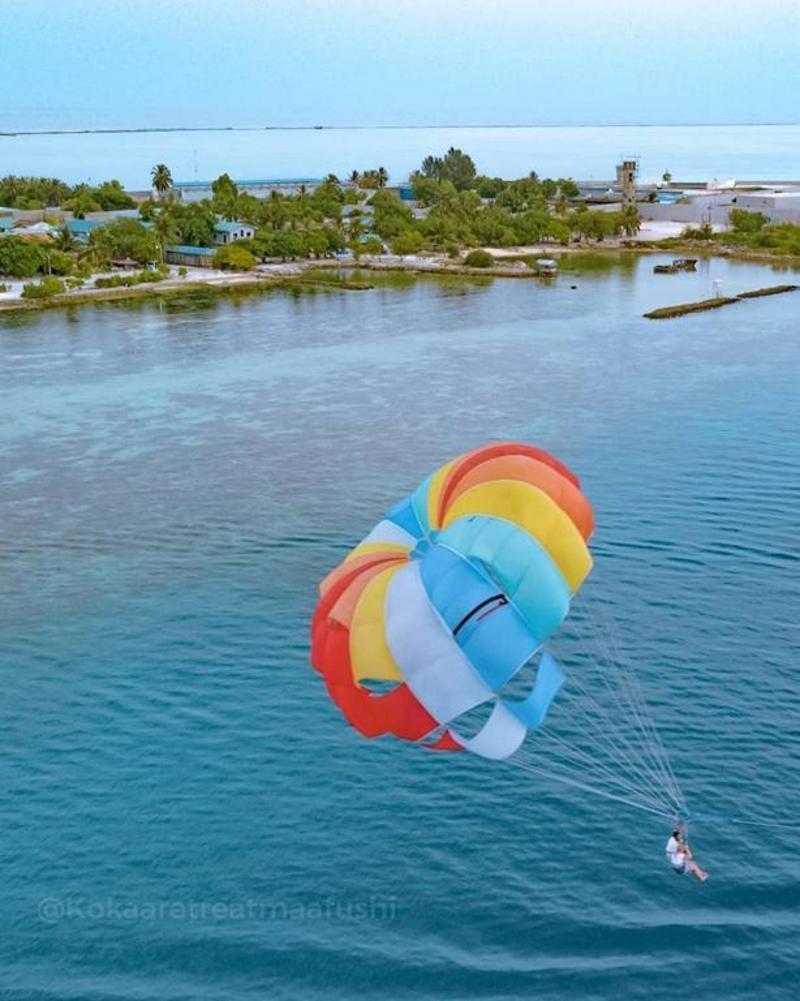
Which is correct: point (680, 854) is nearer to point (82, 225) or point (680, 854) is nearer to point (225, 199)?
point (82, 225)

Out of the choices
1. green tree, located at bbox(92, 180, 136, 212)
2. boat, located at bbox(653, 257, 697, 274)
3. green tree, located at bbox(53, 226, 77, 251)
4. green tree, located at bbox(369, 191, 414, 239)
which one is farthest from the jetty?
green tree, located at bbox(92, 180, 136, 212)

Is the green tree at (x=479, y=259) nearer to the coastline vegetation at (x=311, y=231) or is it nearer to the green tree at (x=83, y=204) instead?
the coastline vegetation at (x=311, y=231)

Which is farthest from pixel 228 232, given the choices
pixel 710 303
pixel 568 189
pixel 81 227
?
pixel 568 189

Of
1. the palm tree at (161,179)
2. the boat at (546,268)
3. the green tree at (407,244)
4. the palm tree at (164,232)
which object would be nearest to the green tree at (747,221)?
the boat at (546,268)

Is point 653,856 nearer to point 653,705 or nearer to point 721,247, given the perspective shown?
point 653,705

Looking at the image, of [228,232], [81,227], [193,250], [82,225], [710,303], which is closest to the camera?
[710,303]
